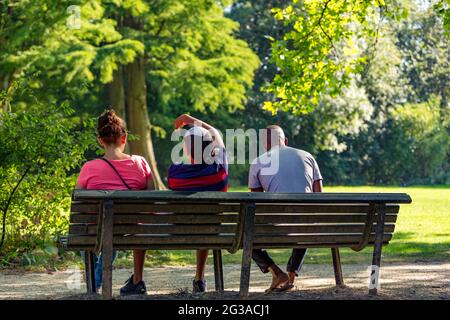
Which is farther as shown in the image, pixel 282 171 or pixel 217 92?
pixel 217 92

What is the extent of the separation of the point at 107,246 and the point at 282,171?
1.84m

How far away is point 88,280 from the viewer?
821cm

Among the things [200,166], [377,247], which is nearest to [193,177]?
[200,166]

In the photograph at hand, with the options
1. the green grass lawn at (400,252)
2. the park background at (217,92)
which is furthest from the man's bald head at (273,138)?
the green grass lawn at (400,252)

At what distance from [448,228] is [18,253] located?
993 cm

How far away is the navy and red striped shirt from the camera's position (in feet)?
26.2

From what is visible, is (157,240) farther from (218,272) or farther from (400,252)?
(400,252)

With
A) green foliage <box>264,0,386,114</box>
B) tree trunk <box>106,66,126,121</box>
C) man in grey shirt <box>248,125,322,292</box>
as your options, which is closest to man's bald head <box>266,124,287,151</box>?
man in grey shirt <box>248,125,322,292</box>

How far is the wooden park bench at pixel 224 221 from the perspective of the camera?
7.44 meters

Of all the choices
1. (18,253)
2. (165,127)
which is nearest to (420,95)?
(165,127)

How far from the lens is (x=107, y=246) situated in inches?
296

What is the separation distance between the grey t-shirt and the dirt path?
90 cm

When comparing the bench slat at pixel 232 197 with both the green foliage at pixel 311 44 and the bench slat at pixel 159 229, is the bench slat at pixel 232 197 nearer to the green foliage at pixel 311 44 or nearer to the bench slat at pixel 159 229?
the bench slat at pixel 159 229

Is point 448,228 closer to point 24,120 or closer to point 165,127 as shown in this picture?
point 24,120
